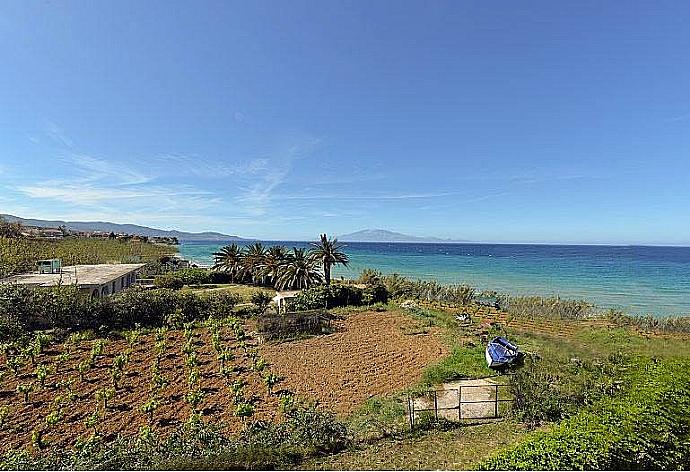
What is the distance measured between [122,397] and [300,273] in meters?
23.0

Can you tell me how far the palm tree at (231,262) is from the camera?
40.2 meters

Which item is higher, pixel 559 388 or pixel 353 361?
pixel 559 388

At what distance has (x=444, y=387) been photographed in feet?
36.3

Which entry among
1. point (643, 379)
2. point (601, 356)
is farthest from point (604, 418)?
point (601, 356)

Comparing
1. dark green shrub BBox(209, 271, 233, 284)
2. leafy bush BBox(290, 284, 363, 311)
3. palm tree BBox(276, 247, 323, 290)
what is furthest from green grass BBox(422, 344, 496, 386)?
dark green shrub BBox(209, 271, 233, 284)

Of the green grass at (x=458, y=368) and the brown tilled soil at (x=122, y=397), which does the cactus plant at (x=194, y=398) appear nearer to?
the brown tilled soil at (x=122, y=397)

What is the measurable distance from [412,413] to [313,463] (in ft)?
8.69

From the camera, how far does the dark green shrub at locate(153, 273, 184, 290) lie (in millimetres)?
33500

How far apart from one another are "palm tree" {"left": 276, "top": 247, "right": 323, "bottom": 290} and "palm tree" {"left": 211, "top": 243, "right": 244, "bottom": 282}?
7649mm

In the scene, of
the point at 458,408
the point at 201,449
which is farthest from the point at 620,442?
the point at 201,449

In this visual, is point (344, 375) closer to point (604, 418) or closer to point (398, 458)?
point (398, 458)

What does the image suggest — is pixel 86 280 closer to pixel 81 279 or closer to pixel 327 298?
pixel 81 279

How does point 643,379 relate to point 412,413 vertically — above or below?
above

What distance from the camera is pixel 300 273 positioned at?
3288cm
